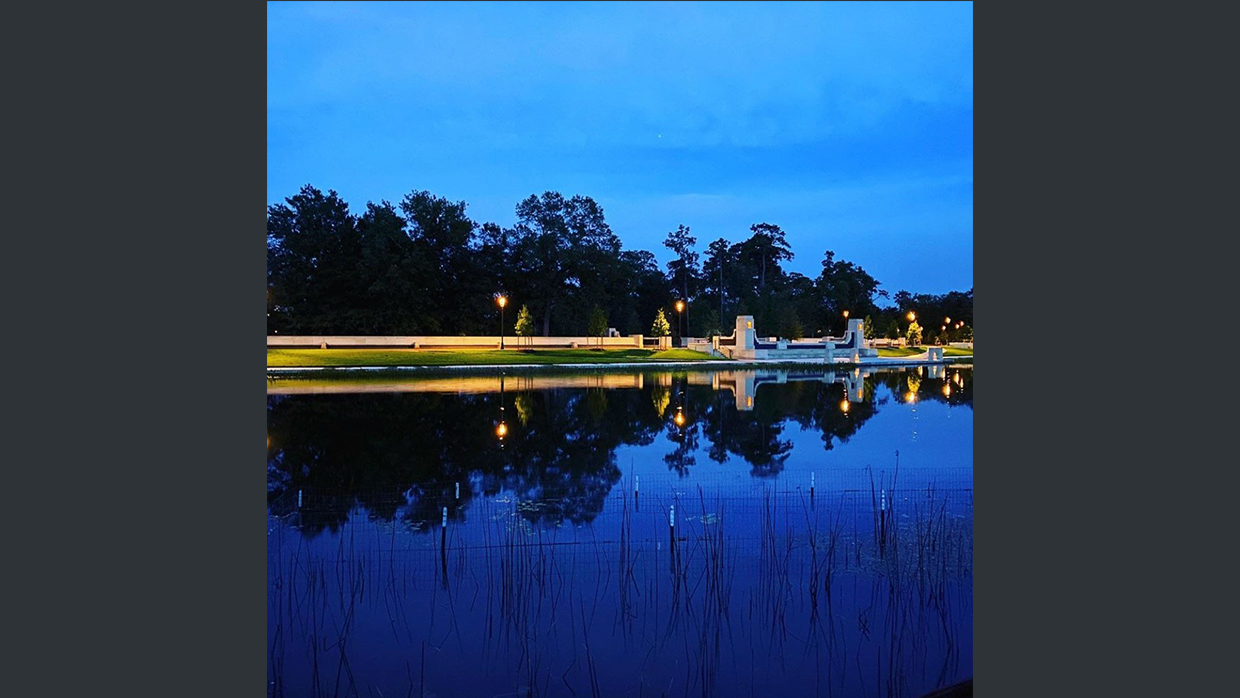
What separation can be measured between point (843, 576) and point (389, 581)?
4.24 m

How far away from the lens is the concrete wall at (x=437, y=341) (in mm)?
46406

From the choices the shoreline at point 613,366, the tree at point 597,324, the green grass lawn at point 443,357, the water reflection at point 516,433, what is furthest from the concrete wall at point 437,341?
the water reflection at point 516,433

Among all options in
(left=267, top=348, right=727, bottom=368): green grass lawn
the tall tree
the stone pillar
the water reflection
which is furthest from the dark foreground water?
the tall tree

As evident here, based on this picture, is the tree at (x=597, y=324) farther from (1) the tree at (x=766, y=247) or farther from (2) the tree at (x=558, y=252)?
(1) the tree at (x=766, y=247)

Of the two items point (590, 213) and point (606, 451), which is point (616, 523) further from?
point (590, 213)

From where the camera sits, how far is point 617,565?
761 centimetres

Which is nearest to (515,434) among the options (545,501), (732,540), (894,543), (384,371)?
(545,501)

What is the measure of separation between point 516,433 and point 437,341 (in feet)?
113

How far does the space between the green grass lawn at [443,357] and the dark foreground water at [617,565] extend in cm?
2205

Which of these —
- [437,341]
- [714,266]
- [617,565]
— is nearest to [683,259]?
[714,266]

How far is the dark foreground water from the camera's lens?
5.77m

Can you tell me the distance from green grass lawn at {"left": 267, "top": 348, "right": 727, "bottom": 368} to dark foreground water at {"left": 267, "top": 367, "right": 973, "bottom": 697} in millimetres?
22049

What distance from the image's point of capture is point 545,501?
9.99m

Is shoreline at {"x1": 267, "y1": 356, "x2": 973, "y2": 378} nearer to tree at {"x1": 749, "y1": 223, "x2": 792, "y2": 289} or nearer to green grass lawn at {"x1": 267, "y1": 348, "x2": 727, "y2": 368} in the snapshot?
green grass lawn at {"x1": 267, "y1": 348, "x2": 727, "y2": 368}
